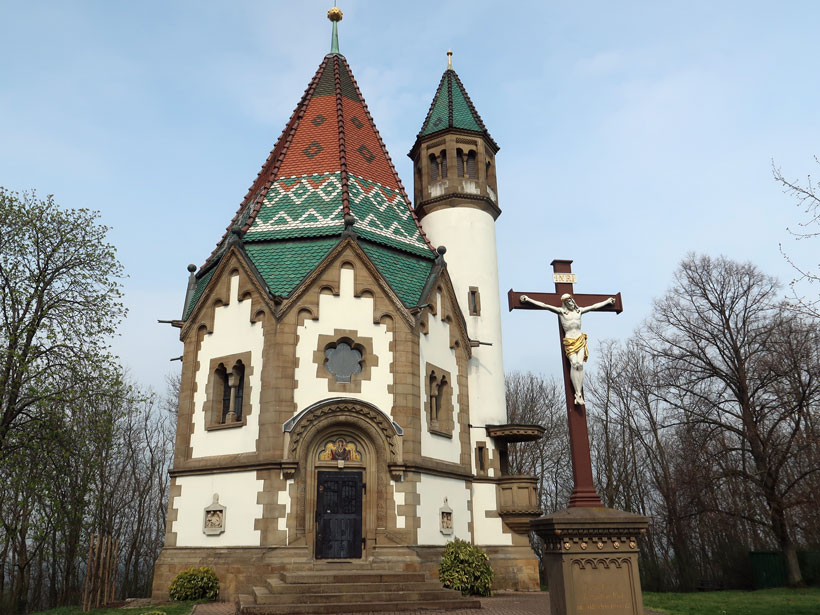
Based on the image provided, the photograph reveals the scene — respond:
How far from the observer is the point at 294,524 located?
57.9ft

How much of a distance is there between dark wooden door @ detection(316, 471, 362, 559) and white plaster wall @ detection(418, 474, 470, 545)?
1769mm

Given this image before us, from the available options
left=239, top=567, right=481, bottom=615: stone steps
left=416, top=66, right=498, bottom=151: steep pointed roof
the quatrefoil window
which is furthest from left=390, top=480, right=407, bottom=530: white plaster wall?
left=416, top=66, right=498, bottom=151: steep pointed roof

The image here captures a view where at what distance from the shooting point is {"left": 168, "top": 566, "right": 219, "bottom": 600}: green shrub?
17.2 meters

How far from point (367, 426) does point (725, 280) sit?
1720cm

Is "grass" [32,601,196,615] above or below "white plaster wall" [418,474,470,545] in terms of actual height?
below

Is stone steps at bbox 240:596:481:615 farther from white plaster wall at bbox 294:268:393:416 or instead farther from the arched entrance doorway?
white plaster wall at bbox 294:268:393:416

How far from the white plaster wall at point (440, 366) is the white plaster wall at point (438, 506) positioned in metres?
0.77

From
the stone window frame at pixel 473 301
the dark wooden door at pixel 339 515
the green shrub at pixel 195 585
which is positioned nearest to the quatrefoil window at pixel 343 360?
the dark wooden door at pixel 339 515

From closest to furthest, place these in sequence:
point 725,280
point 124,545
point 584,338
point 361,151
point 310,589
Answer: point 584,338
point 310,589
point 361,151
point 725,280
point 124,545

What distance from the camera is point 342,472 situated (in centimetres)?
1864

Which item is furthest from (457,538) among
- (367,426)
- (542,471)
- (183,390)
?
(542,471)

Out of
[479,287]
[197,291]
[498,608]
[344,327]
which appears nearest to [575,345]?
[498,608]

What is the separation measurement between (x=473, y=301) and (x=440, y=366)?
16.3ft

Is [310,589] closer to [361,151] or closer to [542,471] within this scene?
[361,151]
